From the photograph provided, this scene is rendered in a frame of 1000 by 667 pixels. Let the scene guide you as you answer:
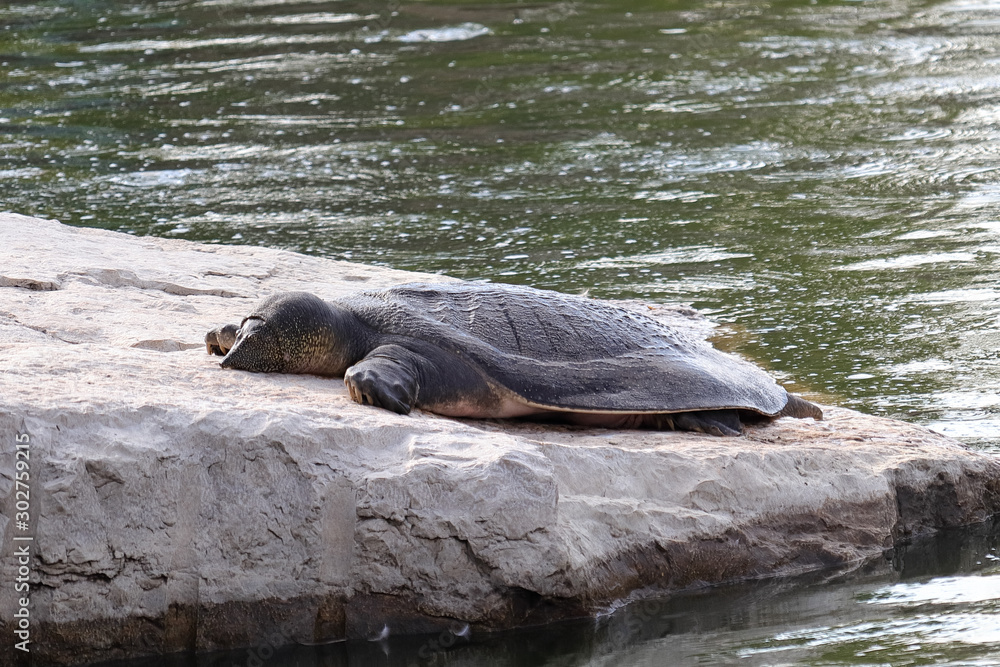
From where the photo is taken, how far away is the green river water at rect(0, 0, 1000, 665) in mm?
4020

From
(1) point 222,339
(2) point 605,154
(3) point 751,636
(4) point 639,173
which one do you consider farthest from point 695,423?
(2) point 605,154

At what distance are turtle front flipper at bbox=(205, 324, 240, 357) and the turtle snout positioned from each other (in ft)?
0.33

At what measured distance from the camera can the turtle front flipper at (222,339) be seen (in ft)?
15.0

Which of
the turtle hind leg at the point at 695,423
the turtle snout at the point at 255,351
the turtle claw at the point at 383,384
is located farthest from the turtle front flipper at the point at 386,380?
the turtle hind leg at the point at 695,423

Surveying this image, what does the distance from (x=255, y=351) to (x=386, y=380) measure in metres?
0.51

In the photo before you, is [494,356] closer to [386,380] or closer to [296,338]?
[386,380]

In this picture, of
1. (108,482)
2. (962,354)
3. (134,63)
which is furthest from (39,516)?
(134,63)

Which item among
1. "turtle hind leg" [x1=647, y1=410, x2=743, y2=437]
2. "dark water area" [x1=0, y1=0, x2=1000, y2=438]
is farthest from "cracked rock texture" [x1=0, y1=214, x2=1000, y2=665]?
"dark water area" [x1=0, y1=0, x2=1000, y2=438]

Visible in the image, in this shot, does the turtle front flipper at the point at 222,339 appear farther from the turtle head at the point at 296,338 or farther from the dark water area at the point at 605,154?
the dark water area at the point at 605,154

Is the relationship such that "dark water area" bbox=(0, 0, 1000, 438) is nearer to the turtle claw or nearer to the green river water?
the green river water

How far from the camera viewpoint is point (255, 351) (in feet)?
14.6

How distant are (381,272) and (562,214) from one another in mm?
2496

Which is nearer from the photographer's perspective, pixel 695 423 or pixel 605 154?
pixel 695 423

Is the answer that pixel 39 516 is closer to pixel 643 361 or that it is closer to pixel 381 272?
pixel 643 361
